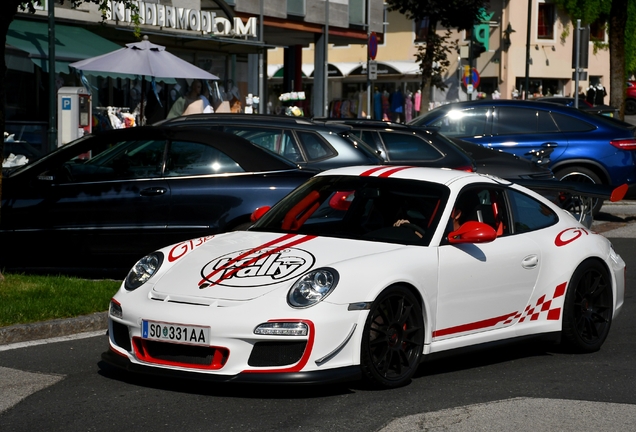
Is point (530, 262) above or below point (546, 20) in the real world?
below

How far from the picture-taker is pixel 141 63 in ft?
59.8

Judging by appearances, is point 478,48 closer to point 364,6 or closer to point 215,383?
point 364,6

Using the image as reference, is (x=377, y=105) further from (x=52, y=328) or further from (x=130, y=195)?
(x=52, y=328)

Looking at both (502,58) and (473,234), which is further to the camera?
(502,58)

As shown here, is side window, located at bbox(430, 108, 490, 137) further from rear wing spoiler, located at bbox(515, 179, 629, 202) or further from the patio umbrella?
rear wing spoiler, located at bbox(515, 179, 629, 202)

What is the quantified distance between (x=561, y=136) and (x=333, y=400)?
1167 centimetres

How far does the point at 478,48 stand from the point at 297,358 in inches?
913

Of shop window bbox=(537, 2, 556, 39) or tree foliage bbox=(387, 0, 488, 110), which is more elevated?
shop window bbox=(537, 2, 556, 39)

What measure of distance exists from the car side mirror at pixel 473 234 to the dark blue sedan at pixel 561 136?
10.2 metres

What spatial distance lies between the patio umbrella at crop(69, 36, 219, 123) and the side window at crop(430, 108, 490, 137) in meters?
4.43

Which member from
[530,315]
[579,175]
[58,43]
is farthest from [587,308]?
[58,43]

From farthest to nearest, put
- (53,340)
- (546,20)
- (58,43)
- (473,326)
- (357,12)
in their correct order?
(546,20) → (357,12) → (58,43) → (53,340) → (473,326)

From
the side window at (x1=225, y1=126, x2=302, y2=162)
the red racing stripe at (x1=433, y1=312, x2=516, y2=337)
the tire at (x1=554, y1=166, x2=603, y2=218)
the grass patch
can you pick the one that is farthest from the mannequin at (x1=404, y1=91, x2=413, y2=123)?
the red racing stripe at (x1=433, y1=312, x2=516, y2=337)

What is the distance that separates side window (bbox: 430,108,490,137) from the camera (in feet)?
56.9
